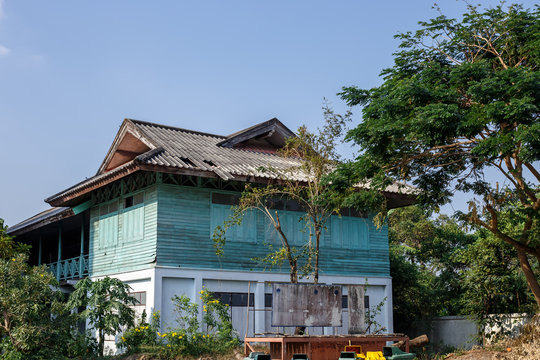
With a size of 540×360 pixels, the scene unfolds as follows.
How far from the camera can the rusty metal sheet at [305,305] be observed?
50.0ft

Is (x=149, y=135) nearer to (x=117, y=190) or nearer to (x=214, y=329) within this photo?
(x=117, y=190)

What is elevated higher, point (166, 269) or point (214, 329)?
point (166, 269)

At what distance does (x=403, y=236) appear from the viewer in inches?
1213

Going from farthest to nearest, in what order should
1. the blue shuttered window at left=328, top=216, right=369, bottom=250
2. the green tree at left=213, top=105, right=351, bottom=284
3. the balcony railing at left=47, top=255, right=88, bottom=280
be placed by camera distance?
the balcony railing at left=47, top=255, right=88, bottom=280 → the blue shuttered window at left=328, top=216, right=369, bottom=250 → the green tree at left=213, top=105, right=351, bottom=284

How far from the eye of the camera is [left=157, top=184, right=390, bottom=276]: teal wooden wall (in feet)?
62.5

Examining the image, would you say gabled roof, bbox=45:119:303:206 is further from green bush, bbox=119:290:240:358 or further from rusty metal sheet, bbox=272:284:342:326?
rusty metal sheet, bbox=272:284:342:326

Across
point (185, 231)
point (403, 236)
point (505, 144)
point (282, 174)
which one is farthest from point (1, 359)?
point (403, 236)

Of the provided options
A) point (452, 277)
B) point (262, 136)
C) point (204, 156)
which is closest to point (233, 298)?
point (204, 156)

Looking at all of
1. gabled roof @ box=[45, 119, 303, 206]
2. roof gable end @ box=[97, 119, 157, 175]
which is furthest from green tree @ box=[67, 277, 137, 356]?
roof gable end @ box=[97, 119, 157, 175]

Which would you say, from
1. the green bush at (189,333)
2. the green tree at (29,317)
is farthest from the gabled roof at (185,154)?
the green tree at (29,317)

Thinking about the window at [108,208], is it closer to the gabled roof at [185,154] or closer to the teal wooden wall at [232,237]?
the gabled roof at [185,154]

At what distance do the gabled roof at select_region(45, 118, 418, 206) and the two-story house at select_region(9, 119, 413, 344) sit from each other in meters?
0.04

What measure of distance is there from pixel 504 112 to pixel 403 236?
58.6ft

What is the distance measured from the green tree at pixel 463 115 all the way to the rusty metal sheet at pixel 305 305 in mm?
2951
